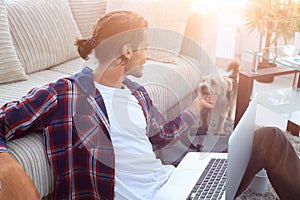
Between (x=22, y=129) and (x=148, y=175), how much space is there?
1.23 ft

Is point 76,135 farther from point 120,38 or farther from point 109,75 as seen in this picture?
point 120,38

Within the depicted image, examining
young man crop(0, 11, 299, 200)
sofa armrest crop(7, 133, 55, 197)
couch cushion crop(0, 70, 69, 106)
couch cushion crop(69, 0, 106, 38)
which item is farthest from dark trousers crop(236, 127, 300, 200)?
couch cushion crop(69, 0, 106, 38)

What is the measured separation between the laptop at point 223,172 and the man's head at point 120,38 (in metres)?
0.36

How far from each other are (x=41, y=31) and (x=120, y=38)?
912 millimetres

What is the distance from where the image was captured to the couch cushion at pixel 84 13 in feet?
6.85

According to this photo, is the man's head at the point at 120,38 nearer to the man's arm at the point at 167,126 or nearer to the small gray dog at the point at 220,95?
the man's arm at the point at 167,126

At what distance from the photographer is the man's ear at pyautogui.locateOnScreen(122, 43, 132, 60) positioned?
101 centimetres

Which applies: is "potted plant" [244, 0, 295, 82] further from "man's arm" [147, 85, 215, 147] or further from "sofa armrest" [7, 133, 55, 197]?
"sofa armrest" [7, 133, 55, 197]

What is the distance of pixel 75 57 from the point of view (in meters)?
2.01

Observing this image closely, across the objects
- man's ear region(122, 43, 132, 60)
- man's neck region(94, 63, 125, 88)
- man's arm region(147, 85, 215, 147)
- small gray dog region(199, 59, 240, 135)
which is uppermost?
man's ear region(122, 43, 132, 60)

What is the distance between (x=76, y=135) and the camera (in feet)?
3.16

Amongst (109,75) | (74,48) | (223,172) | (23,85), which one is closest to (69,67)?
(74,48)

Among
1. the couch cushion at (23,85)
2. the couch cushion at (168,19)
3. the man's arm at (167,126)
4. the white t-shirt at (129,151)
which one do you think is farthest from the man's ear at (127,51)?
the couch cushion at (168,19)

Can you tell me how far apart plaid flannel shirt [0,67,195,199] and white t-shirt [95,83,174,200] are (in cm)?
3
